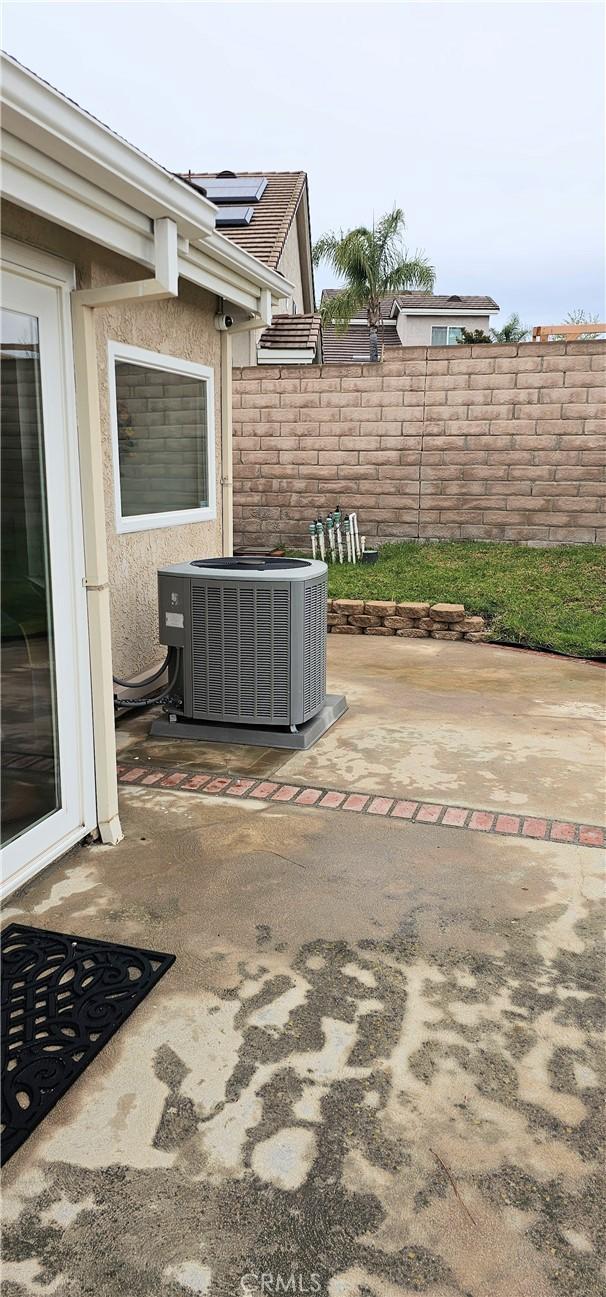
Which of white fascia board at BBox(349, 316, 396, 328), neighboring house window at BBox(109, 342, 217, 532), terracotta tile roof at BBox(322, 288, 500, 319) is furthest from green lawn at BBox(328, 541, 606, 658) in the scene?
terracotta tile roof at BBox(322, 288, 500, 319)

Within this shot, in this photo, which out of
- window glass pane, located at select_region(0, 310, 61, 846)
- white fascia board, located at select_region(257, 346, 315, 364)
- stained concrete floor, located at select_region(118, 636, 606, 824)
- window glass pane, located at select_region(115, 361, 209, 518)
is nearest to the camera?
window glass pane, located at select_region(0, 310, 61, 846)

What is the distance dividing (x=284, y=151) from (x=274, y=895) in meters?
22.4

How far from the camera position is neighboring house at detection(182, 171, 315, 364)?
32.7ft

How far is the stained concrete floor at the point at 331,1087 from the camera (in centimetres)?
157

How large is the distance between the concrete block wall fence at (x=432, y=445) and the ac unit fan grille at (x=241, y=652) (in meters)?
6.32

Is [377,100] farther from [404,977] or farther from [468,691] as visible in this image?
[404,977]

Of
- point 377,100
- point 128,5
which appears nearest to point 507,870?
point 128,5

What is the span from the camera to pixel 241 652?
173 inches

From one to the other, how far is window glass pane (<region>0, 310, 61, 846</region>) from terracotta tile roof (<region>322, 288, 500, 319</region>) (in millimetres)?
24637

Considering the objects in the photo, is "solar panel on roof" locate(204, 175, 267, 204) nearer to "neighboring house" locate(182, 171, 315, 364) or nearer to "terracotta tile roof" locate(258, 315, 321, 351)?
"neighboring house" locate(182, 171, 315, 364)

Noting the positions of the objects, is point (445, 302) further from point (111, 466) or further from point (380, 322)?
point (111, 466)

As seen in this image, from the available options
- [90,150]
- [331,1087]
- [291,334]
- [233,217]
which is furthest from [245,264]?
[291,334]

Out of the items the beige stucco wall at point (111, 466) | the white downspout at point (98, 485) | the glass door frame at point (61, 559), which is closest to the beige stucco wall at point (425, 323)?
the beige stucco wall at point (111, 466)

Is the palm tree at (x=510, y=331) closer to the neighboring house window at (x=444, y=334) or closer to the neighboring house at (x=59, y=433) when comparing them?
the neighboring house window at (x=444, y=334)
